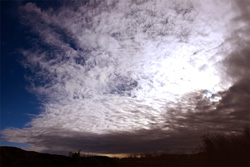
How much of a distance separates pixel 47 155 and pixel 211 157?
56.0 feet

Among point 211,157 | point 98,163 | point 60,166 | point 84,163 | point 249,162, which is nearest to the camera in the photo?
point 60,166

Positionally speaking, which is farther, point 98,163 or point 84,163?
point 98,163

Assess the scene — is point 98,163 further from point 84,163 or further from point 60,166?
point 60,166

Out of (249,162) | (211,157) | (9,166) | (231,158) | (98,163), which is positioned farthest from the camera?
(211,157)

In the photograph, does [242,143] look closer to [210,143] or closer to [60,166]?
[210,143]

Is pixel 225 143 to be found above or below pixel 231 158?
above

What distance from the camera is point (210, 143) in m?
18.2

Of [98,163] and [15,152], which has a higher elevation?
[15,152]

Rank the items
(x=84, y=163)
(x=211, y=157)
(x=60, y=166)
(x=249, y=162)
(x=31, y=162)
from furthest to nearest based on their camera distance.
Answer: (x=211, y=157) → (x=249, y=162) → (x=84, y=163) → (x=60, y=166) → (x=31, y=162)

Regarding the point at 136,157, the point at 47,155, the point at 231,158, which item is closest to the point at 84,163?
the point at 47,155

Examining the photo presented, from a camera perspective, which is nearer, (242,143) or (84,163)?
(84,163)

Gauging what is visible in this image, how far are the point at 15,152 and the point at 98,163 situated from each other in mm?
6202

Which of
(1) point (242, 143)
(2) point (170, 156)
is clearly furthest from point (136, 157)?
(1) point (242, 143)

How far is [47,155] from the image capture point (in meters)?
12.4
